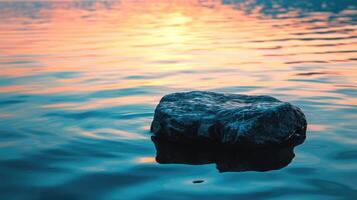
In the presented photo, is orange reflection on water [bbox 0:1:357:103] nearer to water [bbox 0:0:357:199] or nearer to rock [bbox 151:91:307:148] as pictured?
water [bbox 0:0:357:199]

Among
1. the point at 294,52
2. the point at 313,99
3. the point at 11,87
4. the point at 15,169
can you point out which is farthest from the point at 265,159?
the point at 294,52

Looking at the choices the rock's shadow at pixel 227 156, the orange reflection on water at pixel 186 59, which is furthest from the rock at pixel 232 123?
the orange reflection on water at pixel 186 59

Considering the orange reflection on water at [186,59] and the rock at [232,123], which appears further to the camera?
the orange reflection on water at [186,59]

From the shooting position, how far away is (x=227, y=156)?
605cm

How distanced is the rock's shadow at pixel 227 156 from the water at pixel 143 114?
156 mm

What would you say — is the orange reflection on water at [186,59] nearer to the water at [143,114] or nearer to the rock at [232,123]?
the water at [143,114]

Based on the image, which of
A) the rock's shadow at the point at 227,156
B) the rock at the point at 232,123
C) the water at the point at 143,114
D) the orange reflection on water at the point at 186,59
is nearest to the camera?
the water at the point at 143,114

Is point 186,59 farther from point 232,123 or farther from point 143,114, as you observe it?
point 232,123

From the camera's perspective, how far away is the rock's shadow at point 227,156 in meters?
5.69

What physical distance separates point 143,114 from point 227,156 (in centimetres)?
263

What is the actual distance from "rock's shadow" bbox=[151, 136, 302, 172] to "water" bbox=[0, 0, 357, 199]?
0.51 ft

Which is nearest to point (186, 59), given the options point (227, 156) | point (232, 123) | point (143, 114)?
point (143, 114)

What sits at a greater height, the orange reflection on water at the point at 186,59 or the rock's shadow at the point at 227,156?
the rock's shadow at the point at 227,156

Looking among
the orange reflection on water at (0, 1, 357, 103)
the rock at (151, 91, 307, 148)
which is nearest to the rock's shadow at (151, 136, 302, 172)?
the rock at (151, 91, 307, 148)
